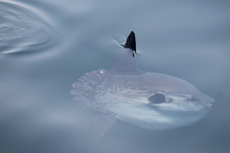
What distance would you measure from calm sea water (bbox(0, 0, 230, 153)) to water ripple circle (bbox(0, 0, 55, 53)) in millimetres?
14

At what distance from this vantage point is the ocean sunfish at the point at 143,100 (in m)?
3.18

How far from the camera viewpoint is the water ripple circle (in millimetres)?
4199

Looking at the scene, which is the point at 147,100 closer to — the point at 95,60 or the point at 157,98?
the point at 157,98

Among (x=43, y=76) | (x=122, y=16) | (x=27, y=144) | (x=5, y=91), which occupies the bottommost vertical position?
(x=27, y=144)

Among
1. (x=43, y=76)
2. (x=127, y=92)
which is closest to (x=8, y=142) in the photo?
(x=43, y=76)

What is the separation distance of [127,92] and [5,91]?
4.45 feet

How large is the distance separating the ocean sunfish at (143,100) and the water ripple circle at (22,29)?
115 centimetres

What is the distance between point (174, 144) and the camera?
3.06m

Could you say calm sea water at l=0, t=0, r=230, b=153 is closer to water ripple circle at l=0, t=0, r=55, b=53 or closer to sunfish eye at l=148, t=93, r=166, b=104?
water ripple circle at l=0, t=0, r=55, b=53

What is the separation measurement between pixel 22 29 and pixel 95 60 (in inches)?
50.9

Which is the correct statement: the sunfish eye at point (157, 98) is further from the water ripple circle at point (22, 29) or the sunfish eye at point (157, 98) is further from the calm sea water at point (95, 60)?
the water ripple circle at point (22, 29)

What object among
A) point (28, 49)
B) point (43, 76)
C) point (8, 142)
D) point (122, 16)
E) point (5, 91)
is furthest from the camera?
point (122, 16)

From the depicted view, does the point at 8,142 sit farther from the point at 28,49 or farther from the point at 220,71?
the point at 220,71

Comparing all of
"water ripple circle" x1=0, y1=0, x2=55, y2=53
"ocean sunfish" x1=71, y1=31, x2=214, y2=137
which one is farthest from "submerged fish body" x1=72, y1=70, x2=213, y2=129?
"water ripple circle" x1=0, y1=0, x2=55, y2=53
